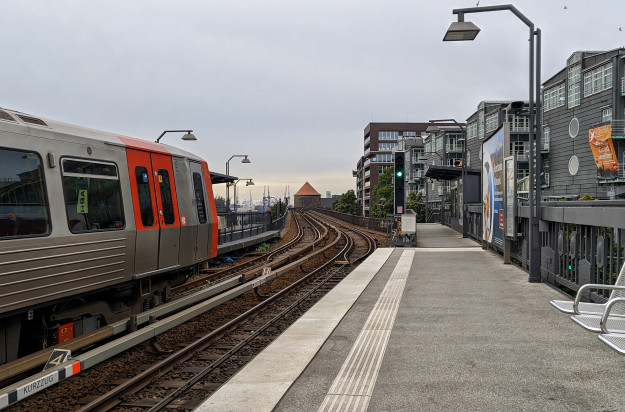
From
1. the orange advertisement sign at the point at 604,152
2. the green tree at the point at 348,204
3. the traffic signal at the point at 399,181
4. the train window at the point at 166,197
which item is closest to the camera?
the train window at the point at 166,197

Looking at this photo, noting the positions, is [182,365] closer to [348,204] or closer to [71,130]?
[71,130]

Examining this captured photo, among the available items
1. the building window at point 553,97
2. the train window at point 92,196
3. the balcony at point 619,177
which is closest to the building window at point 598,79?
the building window at point 553,97

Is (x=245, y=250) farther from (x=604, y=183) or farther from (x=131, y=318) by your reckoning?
(x=604, y=183)

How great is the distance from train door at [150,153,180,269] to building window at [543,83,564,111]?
141 feet

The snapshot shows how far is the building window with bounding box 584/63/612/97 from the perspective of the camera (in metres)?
37.8

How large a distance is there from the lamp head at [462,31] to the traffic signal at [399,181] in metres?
11.9

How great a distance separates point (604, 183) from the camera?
36406mm

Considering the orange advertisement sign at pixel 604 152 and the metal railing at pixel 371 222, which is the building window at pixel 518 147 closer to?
the orange advertisement sign at pixel 604 152

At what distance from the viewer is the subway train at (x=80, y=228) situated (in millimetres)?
5906

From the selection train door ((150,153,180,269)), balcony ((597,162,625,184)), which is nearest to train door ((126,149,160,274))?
train door ((150,153,180,269))

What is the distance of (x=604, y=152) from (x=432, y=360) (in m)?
35.3

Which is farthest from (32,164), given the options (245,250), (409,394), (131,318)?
(245,250)

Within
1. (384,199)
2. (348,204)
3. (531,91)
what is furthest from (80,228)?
(348,204)

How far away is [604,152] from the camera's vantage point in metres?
36.0
